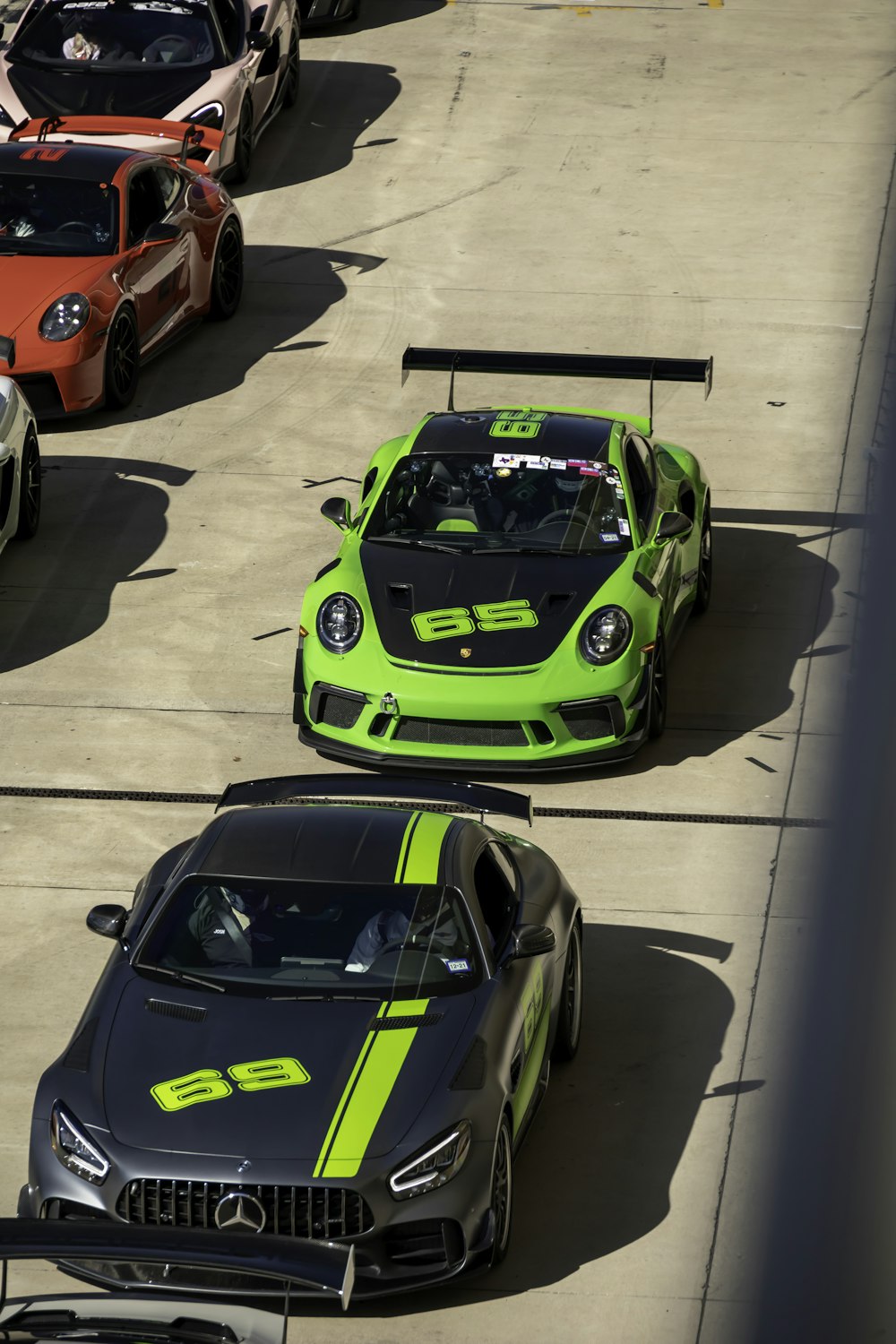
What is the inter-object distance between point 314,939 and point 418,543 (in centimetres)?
421

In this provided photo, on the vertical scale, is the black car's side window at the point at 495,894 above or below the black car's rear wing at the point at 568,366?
above

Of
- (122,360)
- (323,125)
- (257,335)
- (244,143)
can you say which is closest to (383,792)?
(122,360)

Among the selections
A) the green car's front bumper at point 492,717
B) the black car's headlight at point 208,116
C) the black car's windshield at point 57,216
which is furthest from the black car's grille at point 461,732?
the black car's headlight at point 208,116

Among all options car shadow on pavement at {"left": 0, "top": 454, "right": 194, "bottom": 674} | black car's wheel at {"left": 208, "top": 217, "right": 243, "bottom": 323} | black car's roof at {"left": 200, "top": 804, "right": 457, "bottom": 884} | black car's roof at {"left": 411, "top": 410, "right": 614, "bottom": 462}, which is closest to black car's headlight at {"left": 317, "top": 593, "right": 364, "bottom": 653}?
black car's roof at {"left": 411, "top": 410, "right": 614, "bottom": 462}

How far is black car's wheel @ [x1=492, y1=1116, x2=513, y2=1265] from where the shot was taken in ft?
18.3

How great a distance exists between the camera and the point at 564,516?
10.0m

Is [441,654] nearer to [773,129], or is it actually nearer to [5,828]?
[5,828]

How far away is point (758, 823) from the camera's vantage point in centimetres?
902

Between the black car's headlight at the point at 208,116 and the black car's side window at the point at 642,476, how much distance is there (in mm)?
7545

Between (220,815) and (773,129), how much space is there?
14.1 meters

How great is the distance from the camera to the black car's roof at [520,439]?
10.3m

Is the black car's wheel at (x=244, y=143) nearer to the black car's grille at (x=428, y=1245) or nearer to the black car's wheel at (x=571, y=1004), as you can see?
the black car's wheel at (x=571, y=1004)

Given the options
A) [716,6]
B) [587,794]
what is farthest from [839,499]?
[716,6]

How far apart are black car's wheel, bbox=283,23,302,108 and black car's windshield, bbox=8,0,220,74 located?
5.35 feet
